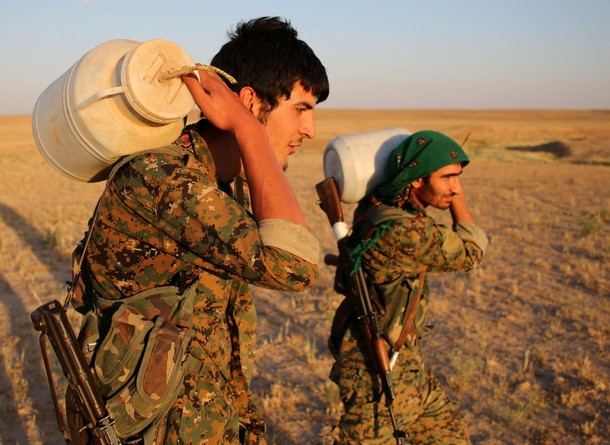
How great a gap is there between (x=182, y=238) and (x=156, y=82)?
458 mm

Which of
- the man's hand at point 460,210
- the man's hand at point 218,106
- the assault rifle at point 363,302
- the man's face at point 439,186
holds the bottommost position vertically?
the assault rifle at point 363,302

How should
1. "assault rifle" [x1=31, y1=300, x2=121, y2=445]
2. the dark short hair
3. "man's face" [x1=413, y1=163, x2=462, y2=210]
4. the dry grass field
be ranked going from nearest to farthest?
1. "assault rifle" [x1=31, y1=300, x2=121, y2=445]
2. the dark short hair
3. "man's face" [x1=413, y1=163, x2=462, y2=210]
4. the dry grass field

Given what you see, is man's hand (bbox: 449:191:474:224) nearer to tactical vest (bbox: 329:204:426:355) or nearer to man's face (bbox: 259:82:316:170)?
tactical vest (bbox: 329:204:426:355)

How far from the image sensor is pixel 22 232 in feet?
34.3

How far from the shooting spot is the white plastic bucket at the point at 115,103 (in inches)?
66.9

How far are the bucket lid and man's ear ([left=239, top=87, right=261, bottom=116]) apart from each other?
0.42 metres

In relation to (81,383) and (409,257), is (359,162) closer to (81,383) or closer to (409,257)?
(409,257)

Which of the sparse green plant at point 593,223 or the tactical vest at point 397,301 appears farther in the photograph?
the sparse green plant at point 593,223

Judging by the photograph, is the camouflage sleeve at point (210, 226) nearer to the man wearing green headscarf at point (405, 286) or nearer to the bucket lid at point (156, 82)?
the bucket lid at point (156, 82)

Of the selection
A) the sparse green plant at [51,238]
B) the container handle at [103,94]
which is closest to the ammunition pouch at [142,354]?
the container handle at [103,94]

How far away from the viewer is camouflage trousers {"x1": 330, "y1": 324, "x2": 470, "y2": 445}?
308cm

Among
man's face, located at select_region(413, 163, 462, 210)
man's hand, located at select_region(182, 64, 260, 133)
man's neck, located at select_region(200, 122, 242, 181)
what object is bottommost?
man's face, located at select_region(413, 163, 462, 210)

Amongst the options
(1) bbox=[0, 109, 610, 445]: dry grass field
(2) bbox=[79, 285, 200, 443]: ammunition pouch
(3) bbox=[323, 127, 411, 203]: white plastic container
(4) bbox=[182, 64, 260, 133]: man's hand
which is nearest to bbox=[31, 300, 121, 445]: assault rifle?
(2) bbox=[79, 285, 200, 443]: ammunition pouch

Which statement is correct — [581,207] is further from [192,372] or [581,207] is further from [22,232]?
[192,372]
